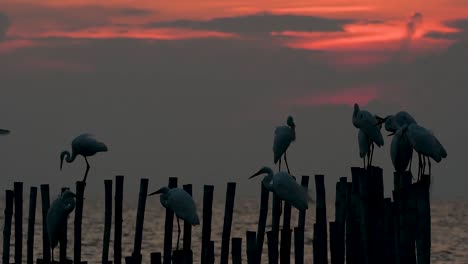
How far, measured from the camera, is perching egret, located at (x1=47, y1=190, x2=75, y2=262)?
17047mm

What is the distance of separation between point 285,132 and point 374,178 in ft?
20.1

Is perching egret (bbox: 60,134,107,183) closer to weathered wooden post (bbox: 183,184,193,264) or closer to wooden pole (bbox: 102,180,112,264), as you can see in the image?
wooden pole (bbox: 102,180,112,264)

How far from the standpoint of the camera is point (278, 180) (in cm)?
1716

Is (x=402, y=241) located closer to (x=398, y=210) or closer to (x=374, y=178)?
(x=398, y=210)

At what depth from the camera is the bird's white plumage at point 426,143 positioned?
1628cm

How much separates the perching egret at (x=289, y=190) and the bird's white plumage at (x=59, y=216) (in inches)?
121

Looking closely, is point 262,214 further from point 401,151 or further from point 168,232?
point 401,151

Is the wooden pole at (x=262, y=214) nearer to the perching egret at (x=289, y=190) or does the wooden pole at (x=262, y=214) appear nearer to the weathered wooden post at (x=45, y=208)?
the perching egret at (x=289, y=190)

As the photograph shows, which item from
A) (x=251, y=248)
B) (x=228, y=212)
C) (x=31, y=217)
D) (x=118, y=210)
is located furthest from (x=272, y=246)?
(x=31, y=217)

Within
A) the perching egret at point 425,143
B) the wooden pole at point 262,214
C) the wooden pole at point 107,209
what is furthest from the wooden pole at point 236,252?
the wooden pole at point 107,209

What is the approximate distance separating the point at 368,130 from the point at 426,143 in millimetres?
2744

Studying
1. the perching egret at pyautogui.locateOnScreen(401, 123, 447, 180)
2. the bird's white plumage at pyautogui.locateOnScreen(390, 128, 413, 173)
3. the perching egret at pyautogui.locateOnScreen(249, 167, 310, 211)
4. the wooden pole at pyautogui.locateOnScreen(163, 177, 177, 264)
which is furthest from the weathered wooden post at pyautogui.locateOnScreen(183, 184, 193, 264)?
the perching egret at pyautogui.locateOnScreen(401, 123, 447, 180)

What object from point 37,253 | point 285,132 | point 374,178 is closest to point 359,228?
point 374,178

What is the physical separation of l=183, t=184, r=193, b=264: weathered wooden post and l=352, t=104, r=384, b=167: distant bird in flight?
3274mm
